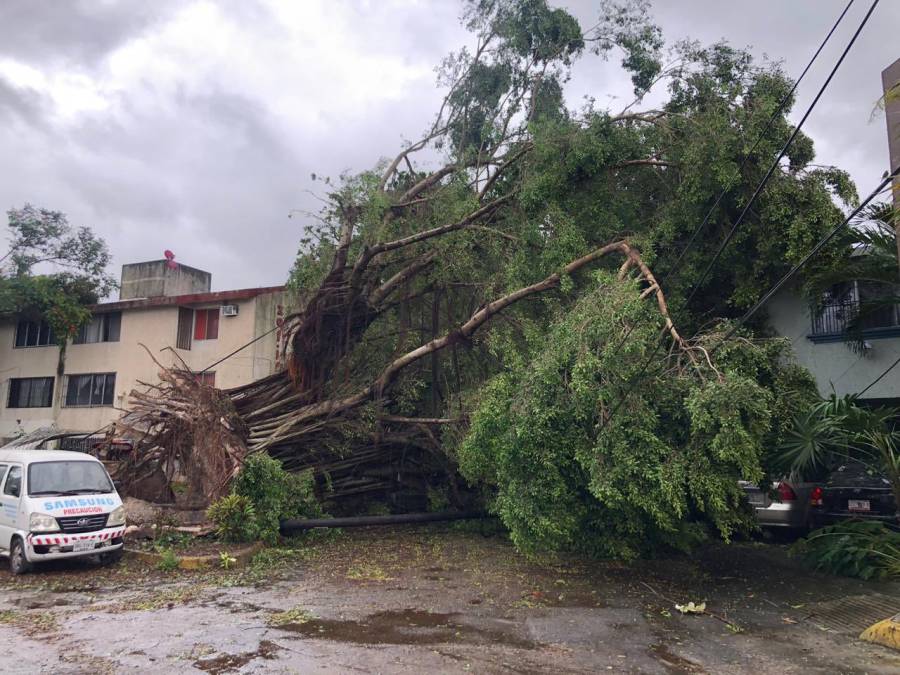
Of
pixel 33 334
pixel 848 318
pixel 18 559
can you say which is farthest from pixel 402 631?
pixel 33 334

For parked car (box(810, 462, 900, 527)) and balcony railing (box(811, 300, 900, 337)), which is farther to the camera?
balcony railing (box(811, 300, 900, 337))

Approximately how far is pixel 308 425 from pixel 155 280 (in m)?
15.7

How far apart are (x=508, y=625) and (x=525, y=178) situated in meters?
8.84

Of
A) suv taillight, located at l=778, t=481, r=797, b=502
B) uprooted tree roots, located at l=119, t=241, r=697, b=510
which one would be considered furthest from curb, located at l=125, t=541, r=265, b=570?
Result: suv taillight, located at l=778, t=481, r=797, b=502

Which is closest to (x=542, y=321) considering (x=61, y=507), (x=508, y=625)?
(x=508, y=625)

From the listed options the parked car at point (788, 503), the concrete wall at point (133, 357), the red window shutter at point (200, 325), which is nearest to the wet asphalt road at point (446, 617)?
the parked car at point (788, 503)

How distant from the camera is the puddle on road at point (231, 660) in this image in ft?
20.3

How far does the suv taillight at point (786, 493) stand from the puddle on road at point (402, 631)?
6.62 meters

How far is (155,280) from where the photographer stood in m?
27.4

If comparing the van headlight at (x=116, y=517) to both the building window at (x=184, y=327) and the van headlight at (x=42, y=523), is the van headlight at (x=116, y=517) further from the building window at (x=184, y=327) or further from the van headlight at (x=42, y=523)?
the building window at (x=184, y=327)

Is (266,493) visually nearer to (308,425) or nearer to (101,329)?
(308,425)

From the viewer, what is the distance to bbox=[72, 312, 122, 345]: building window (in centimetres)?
2603

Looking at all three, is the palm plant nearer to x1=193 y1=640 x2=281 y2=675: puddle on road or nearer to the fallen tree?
the fallen tree

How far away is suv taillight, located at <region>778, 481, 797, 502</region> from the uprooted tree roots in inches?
189
